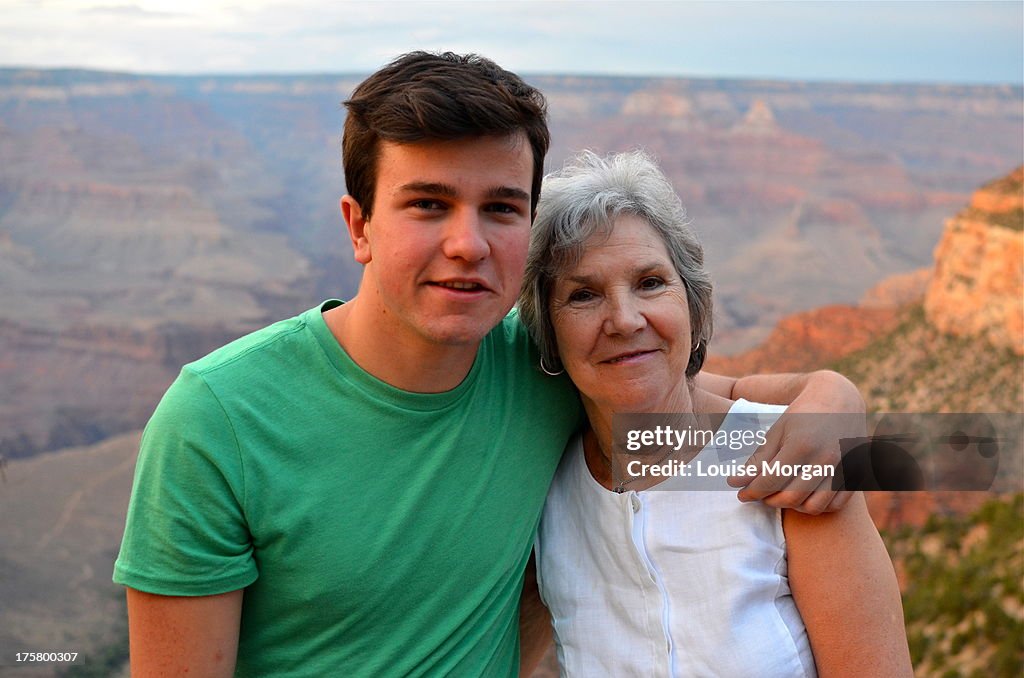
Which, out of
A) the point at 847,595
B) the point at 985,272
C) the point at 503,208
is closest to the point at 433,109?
the point at 503,208

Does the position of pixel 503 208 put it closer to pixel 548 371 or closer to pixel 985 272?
pixel 548 371

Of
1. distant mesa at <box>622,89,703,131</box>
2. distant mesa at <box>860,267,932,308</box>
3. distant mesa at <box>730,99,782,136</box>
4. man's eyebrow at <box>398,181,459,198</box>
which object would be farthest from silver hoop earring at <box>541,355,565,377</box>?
distant mesa at <box>622,89,703,131</box>

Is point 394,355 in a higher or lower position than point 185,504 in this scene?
higher

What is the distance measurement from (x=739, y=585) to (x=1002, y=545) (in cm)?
1354

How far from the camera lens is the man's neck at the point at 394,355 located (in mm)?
2184

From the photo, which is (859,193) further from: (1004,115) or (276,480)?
(276,480)

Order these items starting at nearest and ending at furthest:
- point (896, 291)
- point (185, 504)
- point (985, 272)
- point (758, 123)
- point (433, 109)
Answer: point (185, 504) < point (433, 109) < point (985, 272) < point (896, 291) < point (758, 123)

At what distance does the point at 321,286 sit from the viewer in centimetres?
6506

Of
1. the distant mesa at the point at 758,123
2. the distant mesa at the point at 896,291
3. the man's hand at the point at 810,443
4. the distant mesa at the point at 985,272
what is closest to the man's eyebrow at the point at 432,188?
the man's hand at the point at 810,443

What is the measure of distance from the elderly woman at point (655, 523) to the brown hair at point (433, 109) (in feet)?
0.83

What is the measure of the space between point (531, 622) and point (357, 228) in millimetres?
1213

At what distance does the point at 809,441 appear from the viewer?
7.16 ft

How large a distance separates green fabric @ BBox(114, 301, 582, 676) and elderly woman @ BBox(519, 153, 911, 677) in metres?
0.20

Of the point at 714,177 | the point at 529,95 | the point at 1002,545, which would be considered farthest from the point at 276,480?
the point at 714,177
